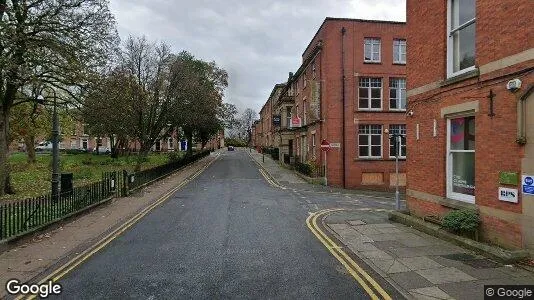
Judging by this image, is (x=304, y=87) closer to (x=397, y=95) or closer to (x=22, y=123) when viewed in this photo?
(x=397, y=95)

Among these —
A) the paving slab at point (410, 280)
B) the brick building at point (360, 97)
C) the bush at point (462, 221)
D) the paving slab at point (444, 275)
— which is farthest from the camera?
the brick building at point (360, 97)

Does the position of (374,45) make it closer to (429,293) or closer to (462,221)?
(462,221)

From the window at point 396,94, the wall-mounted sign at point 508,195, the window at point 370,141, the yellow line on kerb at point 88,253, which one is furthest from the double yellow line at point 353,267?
the window at point 396,94

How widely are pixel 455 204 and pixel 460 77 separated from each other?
10.8 ft

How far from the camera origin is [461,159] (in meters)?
9.96

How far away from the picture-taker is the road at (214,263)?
6344 millimetres

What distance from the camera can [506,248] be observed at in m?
8.02

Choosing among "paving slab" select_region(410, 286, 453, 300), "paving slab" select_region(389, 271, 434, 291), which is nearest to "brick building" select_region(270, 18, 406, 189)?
"paving slab" select_region(389, 271, 434, 291)

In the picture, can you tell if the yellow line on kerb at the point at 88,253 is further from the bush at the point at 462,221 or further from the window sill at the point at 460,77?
the window sill at the point at 460,77

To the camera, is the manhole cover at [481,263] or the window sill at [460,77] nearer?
the manhole cover at [481,263]

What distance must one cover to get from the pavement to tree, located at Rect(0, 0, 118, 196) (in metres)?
13.5

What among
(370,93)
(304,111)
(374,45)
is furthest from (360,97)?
(304,111)

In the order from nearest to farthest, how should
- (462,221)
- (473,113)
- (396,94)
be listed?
(462,221) → (473,113) → (396,94)

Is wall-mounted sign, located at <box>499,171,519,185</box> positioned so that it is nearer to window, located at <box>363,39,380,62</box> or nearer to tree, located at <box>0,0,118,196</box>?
tree, located at <box>0,0,118,196</box>
